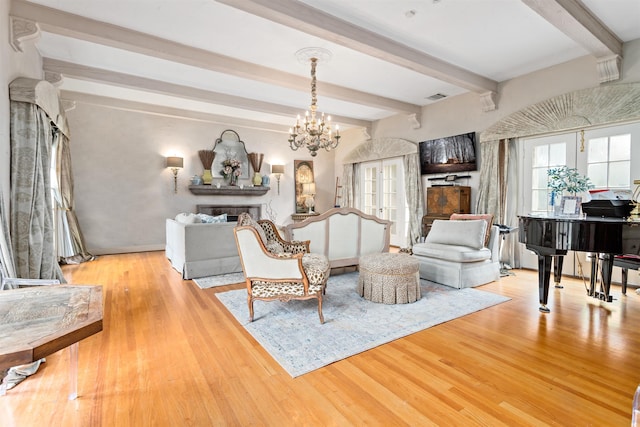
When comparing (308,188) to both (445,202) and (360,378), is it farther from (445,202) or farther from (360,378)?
(360,378)

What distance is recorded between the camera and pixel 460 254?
3.94 meters

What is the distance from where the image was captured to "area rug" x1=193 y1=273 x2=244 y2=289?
415 cm

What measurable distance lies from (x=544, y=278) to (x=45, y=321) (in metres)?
3.81

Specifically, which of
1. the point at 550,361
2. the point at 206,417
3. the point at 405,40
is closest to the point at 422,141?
the point at 405,40

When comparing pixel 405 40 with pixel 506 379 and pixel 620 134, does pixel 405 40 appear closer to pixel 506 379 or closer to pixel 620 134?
pixel 620 134

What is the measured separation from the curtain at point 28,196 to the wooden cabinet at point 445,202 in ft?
18.7

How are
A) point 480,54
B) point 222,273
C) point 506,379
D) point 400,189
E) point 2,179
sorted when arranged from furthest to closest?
point 400,189
point 222,273
point 480,54
point 2,179
point 506,379

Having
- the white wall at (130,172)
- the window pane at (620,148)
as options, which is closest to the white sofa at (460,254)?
the window pane at (620,148)

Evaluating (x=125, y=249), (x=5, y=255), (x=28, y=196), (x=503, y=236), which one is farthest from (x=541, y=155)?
(x=125, y=249)

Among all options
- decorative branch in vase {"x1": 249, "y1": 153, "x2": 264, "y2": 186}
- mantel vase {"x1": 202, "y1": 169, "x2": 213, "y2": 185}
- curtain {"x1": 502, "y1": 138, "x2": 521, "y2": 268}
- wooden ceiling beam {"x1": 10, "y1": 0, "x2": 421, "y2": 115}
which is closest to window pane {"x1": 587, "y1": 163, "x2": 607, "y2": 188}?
curtain {"x1": 502, "y1": 138, "x2": 521, "y2": 268}

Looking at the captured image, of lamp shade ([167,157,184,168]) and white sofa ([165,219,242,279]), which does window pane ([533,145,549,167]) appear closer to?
white sofa ([165,219,242,279])

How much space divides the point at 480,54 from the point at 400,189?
11.2ft

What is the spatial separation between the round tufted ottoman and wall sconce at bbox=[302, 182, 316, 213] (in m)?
5.53

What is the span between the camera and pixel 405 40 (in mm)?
3883
